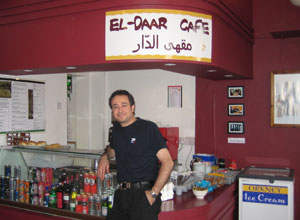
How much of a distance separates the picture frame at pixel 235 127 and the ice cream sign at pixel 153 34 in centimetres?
237

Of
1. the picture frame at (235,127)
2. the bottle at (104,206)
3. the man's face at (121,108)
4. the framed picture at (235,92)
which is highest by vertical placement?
the framed picture at (235,92)

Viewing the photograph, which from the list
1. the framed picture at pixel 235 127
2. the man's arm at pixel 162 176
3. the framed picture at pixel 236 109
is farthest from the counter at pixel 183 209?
the framed picture at pixel 236 109

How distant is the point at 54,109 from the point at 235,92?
2.94 meters

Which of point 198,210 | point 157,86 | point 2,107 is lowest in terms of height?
point 198,210

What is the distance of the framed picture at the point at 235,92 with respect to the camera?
5228 mm

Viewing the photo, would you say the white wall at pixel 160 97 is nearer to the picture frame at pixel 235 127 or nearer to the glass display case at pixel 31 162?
the picture frame at pixel 235 127

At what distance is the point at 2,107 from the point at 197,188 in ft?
9.56

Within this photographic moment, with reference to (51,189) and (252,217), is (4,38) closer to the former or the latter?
(51,189)

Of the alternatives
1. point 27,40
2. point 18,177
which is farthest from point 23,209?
point 27,40

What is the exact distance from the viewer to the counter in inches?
122

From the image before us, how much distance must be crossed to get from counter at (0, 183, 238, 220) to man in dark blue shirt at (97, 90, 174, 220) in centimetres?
48

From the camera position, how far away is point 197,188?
3.51m

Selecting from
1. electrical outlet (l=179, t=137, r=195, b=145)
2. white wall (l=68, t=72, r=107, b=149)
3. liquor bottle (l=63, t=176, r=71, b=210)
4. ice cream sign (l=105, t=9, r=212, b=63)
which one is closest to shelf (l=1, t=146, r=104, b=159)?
liquor bottle (l=63, t=176, r=71, b=210)

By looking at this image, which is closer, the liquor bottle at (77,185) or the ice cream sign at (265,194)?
the liquor bottle at (77,185)
